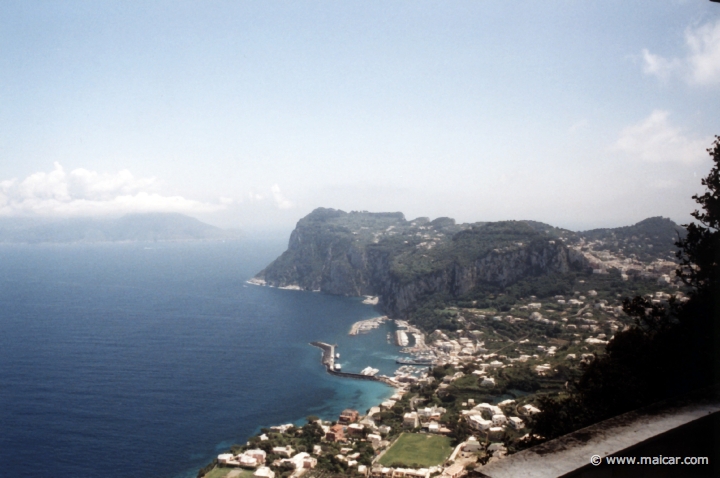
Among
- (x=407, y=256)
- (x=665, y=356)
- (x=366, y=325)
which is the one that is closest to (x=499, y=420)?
(x=665, y=356)

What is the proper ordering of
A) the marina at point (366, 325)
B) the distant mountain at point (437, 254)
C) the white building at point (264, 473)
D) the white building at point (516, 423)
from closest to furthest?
the white building at point (264, 473) → the white building at point (516, 423) → the marina at point (366, 325) → the distant mountain at point (437, 254)

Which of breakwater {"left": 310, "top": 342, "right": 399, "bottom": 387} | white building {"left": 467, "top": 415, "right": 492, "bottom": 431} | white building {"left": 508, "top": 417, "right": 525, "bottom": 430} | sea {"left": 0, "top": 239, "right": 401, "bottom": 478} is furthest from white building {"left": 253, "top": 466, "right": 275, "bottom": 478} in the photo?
breakwater {"left": 310, "top": 342, "right": 399, "bottom": 387}

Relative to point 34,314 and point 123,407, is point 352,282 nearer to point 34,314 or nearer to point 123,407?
point 34,314

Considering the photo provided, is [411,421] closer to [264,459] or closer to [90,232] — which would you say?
[264,459]

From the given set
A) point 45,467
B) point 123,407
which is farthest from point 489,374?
point 45,467

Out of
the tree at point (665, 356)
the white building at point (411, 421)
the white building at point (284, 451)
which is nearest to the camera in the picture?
the tree at point (665, 356)

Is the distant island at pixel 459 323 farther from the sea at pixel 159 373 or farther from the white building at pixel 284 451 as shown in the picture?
the sea at pixel 159 373

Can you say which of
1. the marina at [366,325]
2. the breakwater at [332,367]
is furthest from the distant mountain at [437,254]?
the breakwater at [332,367]
